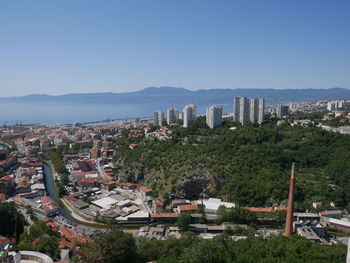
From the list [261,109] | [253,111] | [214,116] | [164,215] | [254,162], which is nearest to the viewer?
[164,215]

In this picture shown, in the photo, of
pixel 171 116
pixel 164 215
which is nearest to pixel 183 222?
pixel 164 215

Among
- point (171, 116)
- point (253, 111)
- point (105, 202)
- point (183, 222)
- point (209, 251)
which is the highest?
point (253, 111)

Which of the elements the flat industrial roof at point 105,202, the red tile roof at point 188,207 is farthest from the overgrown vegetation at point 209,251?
the flat industrial roof at point 105,202

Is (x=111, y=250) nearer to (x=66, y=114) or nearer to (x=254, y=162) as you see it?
(x=254, y=162)

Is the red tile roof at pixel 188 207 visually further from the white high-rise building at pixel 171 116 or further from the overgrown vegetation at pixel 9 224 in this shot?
the white high-rise building at pixel 171 116

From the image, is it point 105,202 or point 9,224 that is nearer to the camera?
point 9,224

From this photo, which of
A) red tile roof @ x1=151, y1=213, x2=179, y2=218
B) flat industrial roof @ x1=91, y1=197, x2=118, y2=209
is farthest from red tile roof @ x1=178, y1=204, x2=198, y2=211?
flat industrial roof @ x1=91, y1=197, x2=118, y2=209

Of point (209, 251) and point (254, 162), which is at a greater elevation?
point (209, 251)

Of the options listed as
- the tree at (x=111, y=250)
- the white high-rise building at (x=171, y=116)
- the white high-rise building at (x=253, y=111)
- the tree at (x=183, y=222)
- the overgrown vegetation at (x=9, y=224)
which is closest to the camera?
the tree at (x=111, y=250)

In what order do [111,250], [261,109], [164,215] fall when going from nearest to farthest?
[111,250] < [164,215] < [261,109]
